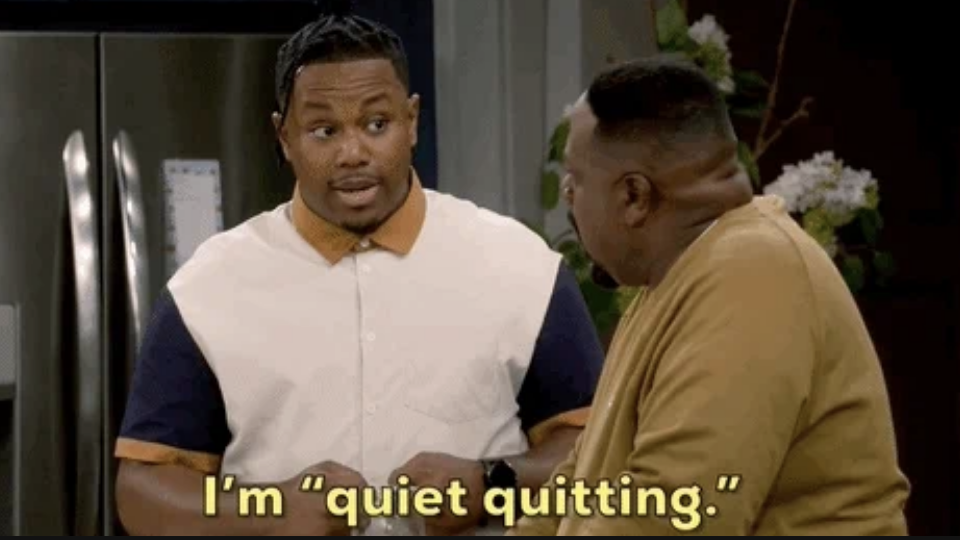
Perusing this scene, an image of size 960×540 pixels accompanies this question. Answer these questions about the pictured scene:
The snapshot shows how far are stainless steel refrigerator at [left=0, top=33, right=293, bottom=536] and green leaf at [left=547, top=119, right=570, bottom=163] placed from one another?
0.65m

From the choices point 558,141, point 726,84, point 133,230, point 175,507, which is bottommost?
point 175,507

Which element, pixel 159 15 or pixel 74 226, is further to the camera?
pixel 159 15

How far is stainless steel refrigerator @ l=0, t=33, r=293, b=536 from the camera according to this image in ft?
9.79

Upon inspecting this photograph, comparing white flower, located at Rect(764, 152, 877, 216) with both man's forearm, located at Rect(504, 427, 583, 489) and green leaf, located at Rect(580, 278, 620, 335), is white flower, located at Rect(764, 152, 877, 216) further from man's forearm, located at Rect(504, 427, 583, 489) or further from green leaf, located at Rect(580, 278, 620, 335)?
man's forearm, located at Rect(504, 427, 583, 489)

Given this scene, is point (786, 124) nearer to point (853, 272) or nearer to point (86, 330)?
point (853, 272)

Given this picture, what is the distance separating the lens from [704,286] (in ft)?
4.90

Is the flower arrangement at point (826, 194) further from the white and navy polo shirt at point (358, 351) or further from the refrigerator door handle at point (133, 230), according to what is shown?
the white and navy polo shirt at point (358, 351)

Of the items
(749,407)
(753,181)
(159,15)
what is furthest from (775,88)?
(749,407)

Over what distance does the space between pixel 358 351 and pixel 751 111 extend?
1.74m

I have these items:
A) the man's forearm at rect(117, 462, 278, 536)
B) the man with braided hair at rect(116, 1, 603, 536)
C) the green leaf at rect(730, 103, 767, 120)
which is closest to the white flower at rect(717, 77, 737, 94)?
the green leaf at rect(730, 103, 767, 120)

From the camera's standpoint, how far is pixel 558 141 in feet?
11.0

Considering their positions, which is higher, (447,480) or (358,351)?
(358,351)

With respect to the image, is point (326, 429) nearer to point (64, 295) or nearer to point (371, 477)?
point (371, 477)

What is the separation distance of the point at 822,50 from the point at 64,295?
Result: 1833mm
